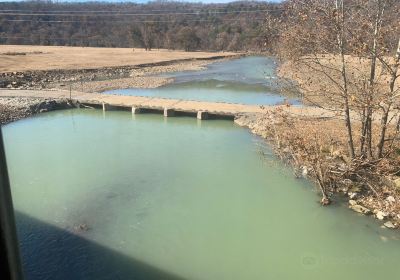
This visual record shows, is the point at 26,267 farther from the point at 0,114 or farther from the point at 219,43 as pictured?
the point at 219,43

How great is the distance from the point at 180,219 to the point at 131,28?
77.5m

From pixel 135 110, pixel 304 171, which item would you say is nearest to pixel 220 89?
pixel 135 110

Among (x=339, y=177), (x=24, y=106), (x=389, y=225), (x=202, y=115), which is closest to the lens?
(x=389, y=225)

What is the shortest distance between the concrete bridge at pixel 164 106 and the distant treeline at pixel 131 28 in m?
47.3

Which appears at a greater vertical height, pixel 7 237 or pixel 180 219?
pixel 7 237

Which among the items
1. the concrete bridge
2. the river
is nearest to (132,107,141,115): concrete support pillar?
the concrete bridge

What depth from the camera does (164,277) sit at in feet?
24.3

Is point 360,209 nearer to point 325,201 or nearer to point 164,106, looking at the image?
point 325,201

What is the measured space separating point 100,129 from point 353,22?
12087 mm

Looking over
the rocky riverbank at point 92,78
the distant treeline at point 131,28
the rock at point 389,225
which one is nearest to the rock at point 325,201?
the rock at point 389,225

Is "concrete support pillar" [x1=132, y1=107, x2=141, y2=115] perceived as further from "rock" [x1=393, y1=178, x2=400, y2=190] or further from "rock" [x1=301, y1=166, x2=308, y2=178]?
"rock" [x1=393, y1=178, x2=400, y2=190]

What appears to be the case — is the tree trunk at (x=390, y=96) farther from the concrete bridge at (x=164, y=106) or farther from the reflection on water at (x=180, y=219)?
the concrete bridge at (x=164, y=106)

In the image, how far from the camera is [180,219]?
964 centimetres

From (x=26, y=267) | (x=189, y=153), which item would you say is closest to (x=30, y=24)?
(x=189, y=153)
